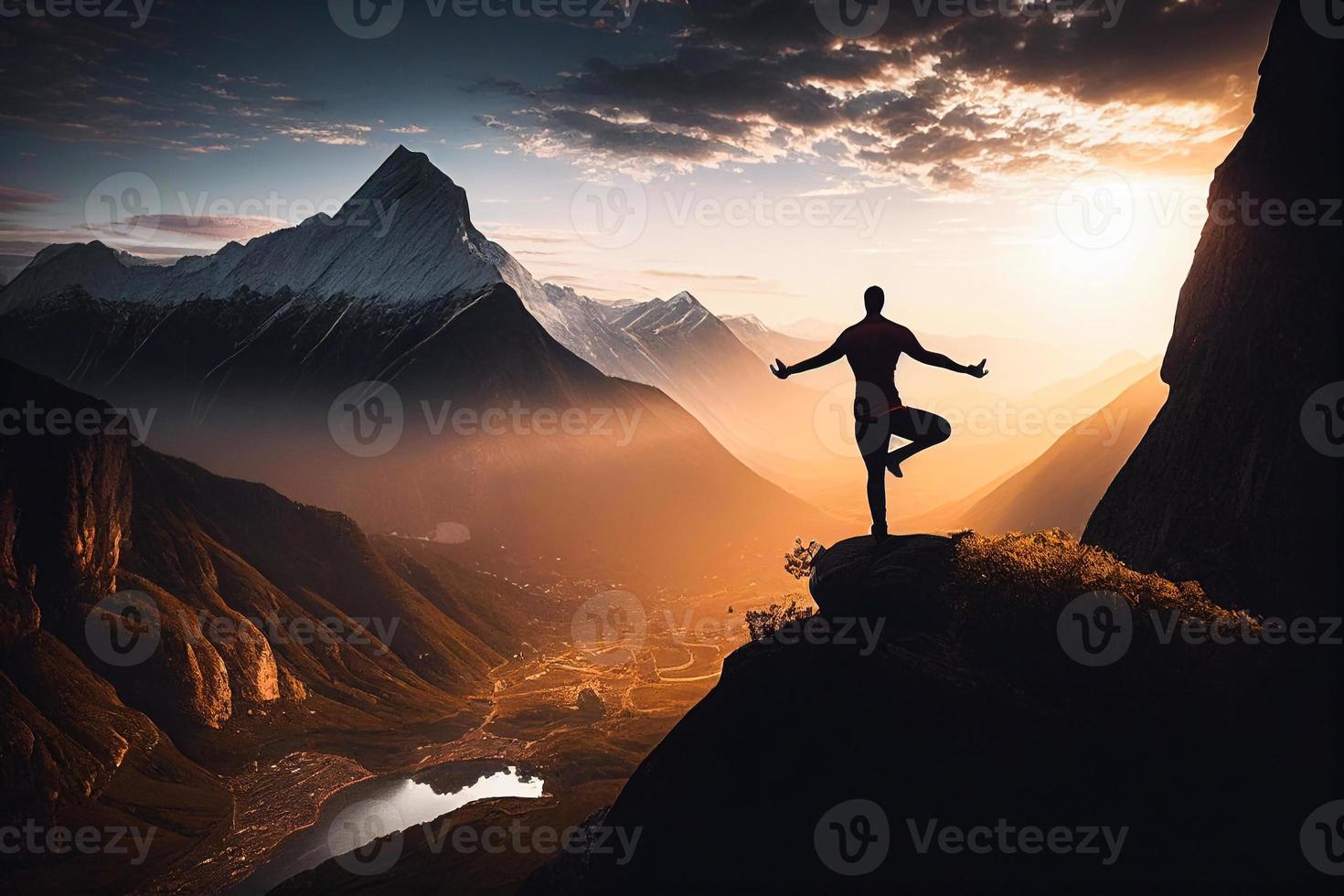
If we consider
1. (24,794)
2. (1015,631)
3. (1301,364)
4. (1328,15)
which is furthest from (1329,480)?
(24,794)

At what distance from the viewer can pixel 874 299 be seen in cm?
2198

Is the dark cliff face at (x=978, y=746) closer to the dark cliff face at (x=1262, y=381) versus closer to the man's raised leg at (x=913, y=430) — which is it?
the man's raised leg at (x=913, y=430)

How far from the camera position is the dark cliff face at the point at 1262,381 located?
30.6 metres

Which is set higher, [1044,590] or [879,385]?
[879,385]

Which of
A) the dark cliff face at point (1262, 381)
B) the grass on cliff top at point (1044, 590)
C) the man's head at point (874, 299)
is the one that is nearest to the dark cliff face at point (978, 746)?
the grass on cliff top at point (1044, 590)

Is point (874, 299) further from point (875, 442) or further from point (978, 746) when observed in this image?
point (978, 746)

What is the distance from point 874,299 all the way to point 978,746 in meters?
14.1

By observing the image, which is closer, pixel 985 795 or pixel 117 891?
pixel 985 795

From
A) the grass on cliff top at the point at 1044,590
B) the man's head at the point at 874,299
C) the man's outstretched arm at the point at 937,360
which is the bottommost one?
the grass on cliff top at the point at 1044,590

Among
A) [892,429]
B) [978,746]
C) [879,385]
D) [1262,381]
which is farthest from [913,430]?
[1262,381]

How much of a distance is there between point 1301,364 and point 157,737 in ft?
809

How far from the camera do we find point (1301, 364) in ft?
109

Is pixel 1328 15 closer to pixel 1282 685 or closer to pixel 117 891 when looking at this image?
pixel 1282 685

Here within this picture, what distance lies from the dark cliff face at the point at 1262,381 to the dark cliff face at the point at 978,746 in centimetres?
1411
